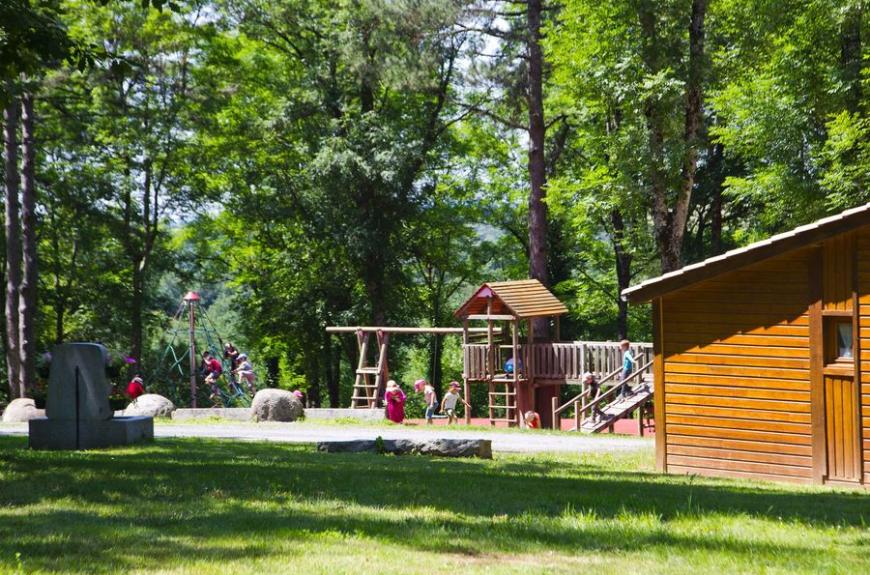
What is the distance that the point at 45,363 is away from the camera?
19.2m

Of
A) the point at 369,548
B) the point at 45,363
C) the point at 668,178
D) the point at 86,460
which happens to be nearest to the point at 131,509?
the point at 369,548

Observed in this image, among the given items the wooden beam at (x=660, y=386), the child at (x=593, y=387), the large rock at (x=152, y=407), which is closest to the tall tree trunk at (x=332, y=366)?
the large rock at (x=152, y=407)

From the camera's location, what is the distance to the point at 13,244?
31266 mm

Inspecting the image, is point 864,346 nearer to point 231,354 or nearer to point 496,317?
point 496,317

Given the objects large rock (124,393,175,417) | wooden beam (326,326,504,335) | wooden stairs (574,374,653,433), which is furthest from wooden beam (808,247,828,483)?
large rock (124,393,175,417)

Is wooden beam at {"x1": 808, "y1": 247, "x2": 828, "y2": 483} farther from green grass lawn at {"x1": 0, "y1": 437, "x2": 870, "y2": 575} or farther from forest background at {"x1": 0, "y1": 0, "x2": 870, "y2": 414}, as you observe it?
forest background at {"x1": 0, "y1": 0, "x2": 870, "y2": 414}

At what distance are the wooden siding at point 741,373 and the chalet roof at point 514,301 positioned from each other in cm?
1426

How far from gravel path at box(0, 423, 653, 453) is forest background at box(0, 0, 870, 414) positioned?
23.0 feet

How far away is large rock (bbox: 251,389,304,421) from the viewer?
91.9 ft

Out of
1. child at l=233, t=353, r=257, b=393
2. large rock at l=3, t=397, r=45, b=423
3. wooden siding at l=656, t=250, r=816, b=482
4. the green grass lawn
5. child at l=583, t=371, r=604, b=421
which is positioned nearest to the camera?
the green grass lawn

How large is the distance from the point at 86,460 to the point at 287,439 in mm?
8290

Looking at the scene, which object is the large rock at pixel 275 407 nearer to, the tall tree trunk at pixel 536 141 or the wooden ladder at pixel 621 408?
the wooden ladder at pixel 621 408

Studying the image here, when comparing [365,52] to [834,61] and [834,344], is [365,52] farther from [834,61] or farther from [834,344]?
[834,344]

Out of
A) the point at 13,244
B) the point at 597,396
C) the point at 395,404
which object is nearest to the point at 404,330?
the point at 395,404
